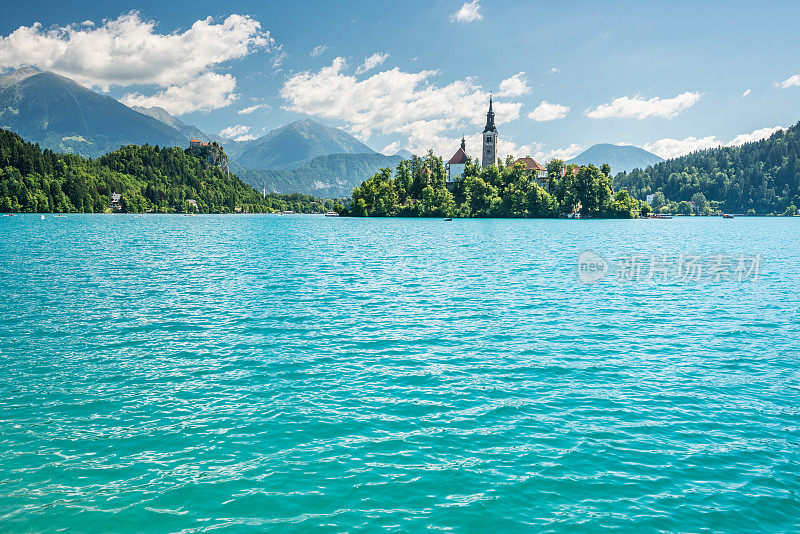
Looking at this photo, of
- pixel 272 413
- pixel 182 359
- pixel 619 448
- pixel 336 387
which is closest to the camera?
pixel 619 448

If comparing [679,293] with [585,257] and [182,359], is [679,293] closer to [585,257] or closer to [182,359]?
[585,257]

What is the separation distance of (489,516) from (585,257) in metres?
57.3

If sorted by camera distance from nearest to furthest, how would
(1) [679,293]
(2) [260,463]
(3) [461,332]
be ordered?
(2) [260,463] → (3) [461,332] → (1) [679,293]

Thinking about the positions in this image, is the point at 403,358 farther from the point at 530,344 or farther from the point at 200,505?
the point at 200,505

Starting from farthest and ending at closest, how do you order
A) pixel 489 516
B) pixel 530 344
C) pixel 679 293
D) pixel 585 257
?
pixel 585 257, pixel 679 293, pixel 530 344, pixel 489 516

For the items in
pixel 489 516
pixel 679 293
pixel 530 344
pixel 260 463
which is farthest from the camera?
pixel 679 293

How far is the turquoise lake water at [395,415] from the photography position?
382 inches

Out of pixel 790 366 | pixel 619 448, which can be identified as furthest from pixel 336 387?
pixel 790 366

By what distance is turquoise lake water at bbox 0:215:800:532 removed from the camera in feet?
31.9

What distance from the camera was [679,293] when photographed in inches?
1423

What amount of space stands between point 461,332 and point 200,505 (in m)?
15.9

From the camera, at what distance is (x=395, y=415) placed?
14070 mm

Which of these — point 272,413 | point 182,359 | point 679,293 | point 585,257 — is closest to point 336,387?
point 272,413

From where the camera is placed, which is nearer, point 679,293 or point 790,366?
point 790,366
